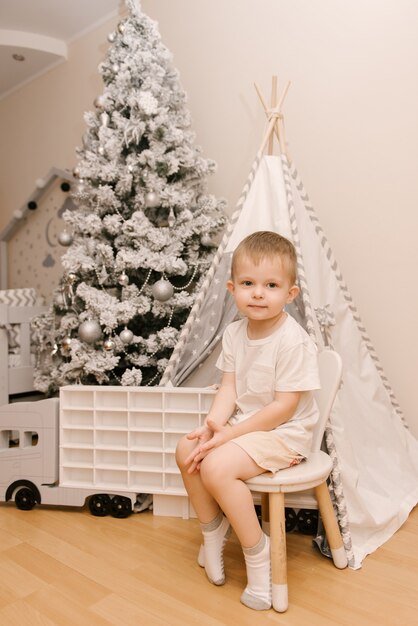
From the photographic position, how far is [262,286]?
1.43 m

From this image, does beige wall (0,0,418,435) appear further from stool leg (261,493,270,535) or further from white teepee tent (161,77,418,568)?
→ stool leg (261,493,270,535)

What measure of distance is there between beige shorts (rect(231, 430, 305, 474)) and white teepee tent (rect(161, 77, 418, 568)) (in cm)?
36

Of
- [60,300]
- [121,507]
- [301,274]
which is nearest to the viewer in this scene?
[301,274]

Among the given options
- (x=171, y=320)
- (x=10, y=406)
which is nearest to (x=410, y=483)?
(x=171, y=320)

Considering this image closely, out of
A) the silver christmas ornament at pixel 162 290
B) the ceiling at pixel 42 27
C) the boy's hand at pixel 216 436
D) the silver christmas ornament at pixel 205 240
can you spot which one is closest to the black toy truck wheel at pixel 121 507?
the boy's hand at pixel 216 436

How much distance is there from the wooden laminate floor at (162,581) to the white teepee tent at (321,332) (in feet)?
0.59

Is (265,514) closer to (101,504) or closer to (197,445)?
(197,445)

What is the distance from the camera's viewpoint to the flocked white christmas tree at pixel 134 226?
205cm

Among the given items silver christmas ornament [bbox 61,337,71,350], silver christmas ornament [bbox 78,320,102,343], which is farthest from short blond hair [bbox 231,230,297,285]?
silver christmas ornament [bbox 61,337,71,350]

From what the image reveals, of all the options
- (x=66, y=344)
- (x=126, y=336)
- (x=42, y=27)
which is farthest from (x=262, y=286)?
(x=42, y=27)

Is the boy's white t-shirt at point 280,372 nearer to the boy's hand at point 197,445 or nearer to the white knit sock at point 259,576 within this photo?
the boy's hand at point 197,445

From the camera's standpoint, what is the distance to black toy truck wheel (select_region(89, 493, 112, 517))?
1869 millimetres

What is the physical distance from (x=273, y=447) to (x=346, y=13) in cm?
175

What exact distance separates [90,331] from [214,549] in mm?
919
